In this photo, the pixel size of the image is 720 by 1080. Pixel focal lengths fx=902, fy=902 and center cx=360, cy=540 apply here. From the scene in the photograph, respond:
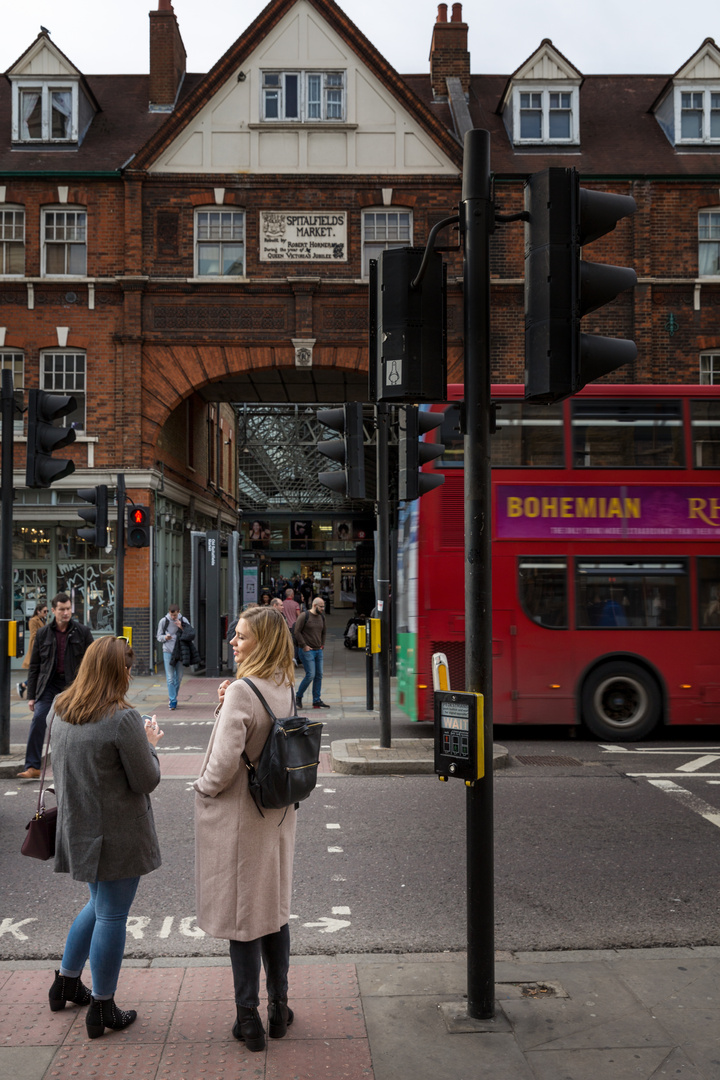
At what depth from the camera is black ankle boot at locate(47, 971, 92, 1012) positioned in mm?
3852

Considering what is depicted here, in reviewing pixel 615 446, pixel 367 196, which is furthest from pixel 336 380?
pixel 615 446

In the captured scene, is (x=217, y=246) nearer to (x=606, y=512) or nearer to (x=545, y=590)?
(x=606, y=512)

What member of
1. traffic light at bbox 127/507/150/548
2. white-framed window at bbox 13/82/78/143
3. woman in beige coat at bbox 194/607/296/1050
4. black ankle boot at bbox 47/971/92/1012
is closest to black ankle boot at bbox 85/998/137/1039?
black ankle boot at bbox 47/971/92/1012

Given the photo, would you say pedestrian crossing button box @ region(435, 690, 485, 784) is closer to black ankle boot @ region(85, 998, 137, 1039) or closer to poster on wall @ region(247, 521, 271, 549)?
black ankle boot @ region(85, 998, 137, 1039)

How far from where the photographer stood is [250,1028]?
11.5ft

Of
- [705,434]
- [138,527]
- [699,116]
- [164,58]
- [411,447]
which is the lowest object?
[138,527]

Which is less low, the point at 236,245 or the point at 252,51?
the point at 252,51

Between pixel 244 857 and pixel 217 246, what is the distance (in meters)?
18.6

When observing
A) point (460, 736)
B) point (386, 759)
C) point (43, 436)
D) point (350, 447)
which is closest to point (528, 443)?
point (350, 447)

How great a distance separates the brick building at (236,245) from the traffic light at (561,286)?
52.5 ft

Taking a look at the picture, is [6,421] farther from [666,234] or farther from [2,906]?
[666,234]

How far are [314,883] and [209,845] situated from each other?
251cm

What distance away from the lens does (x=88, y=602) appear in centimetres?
2003

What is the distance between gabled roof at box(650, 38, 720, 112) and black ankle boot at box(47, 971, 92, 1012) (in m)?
23.5
